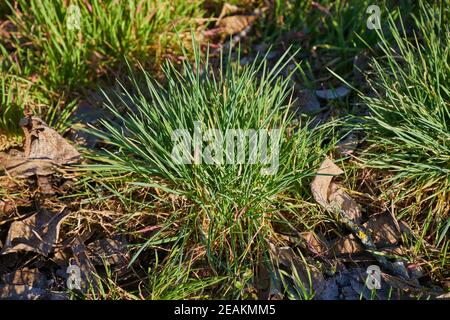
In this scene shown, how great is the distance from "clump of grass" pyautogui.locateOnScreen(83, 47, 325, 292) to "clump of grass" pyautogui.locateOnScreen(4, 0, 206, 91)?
0.80m

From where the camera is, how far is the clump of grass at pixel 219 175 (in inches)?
101

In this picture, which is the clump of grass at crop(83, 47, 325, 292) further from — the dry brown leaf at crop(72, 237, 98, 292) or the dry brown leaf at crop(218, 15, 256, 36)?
the dry brown leaf at crop(218, 15, 256, 36)

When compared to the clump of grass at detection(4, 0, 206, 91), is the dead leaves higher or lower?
lower

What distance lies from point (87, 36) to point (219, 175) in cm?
128

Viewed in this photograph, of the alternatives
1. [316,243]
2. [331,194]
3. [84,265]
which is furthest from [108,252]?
[331,194]

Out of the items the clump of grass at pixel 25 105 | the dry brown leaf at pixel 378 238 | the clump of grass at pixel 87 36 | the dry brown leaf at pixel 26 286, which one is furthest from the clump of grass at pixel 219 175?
the clump of grass at pixel 87 36

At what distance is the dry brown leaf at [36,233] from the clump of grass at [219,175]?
282 mm

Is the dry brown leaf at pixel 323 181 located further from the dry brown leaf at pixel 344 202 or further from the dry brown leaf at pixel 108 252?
the dry brown leaf at pixel 108 252

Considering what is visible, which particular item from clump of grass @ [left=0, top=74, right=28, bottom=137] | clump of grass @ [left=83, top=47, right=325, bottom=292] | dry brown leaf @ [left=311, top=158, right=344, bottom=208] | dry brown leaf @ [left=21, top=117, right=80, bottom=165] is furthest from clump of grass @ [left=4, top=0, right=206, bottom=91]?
dry brown leaf @ [left=311, top=158, right=344, bottom=208]

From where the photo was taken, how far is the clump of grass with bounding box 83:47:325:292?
8.45 feet

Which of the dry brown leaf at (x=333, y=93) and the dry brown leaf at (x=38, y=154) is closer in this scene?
the dry brown leaf at (x=38, y=154)

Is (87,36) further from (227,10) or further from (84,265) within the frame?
(84,265)
